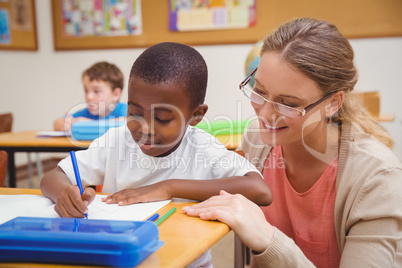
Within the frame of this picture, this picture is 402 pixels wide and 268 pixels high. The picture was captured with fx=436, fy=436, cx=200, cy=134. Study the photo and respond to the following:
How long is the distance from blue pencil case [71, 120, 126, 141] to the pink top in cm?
110

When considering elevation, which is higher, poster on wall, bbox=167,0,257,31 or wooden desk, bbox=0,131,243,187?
poster on wall, bbox=167,0,257,31

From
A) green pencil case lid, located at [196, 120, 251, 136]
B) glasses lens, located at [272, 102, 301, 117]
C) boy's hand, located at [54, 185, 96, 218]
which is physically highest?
glasses lens, located at [272, 102, 301, 117]

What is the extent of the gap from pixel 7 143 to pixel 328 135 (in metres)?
1.74

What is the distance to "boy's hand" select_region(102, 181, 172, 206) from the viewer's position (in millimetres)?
925

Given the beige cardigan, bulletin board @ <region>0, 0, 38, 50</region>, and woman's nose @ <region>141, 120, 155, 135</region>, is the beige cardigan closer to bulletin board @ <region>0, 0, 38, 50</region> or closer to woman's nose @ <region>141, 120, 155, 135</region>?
woman's nose @ <region>141, 120, 155, 135</region>

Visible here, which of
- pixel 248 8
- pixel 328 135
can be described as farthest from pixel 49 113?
pixel 328 135

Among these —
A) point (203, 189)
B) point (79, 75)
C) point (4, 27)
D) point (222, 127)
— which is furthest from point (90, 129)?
point (79, 75)

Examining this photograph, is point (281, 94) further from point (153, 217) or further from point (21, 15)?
point (21, 15)

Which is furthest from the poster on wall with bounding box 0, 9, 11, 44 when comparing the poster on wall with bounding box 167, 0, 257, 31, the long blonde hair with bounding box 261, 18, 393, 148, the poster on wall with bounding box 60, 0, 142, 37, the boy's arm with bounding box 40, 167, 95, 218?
the boy's arm with bounding box 40, 167, 95, 218

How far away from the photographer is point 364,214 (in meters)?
1.03

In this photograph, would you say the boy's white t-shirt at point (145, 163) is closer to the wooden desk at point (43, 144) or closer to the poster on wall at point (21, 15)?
the wooden desk at point (43, 144)

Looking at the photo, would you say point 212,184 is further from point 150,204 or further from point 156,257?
point 156,257

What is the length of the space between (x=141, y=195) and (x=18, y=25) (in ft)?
13.8

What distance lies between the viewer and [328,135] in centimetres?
127
